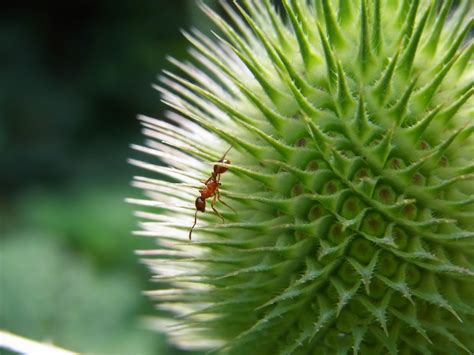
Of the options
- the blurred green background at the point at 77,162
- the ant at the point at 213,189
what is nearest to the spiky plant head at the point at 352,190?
the ant at the point at 213,189

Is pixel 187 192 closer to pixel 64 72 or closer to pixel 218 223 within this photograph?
pixel 218 223

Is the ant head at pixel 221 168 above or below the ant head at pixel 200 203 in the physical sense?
above

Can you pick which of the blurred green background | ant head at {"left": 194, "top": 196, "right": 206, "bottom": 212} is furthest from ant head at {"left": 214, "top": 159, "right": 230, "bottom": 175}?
the blurred green background

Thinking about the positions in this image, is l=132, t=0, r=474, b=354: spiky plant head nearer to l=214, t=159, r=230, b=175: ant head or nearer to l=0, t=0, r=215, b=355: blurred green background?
l=214, t=159, r=230, b=175: ant head

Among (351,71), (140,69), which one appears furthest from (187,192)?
(140,69)

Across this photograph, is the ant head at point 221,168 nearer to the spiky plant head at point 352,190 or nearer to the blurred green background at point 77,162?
the spiky plant head at point 352,190

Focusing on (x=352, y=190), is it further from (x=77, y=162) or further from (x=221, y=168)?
(x=77, y=162)

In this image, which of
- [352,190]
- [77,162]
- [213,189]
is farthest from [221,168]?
[77,162]
